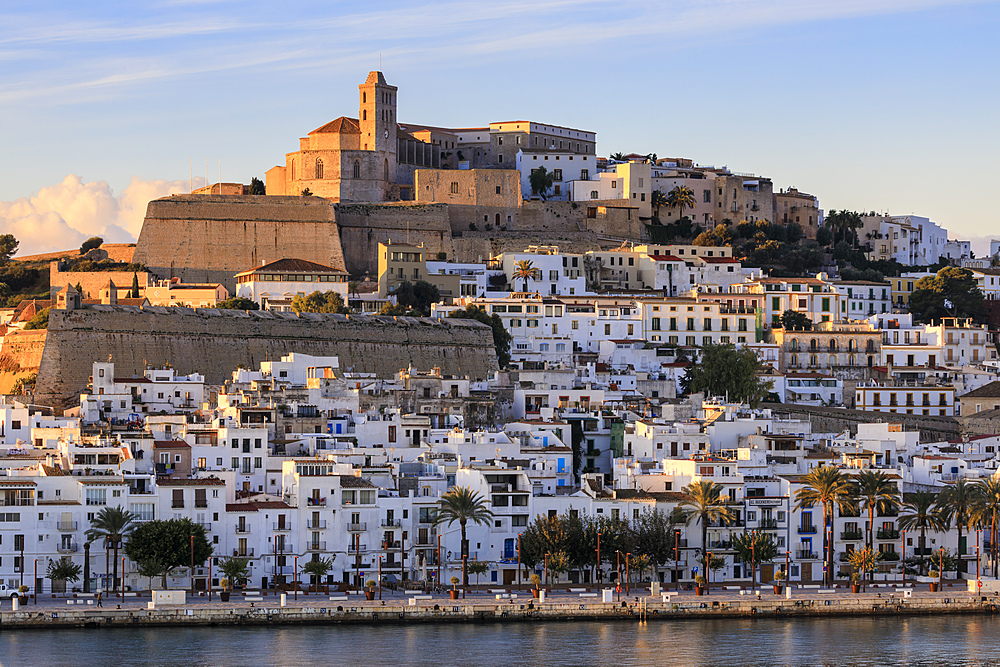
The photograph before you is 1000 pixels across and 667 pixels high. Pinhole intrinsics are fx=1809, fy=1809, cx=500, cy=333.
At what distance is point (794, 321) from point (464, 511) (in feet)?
103

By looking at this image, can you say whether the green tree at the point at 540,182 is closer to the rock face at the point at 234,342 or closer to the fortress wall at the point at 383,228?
the fortress wall at the point at 383,228

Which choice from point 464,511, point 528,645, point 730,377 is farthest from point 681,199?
point 528,645

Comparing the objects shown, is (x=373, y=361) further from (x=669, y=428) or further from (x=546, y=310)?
(x=669, y=428)

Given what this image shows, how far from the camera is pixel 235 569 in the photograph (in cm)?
3875

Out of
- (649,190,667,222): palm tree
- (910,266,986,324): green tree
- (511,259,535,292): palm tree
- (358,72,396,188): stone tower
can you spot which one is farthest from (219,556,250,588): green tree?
(649,190,667,222): palm tree

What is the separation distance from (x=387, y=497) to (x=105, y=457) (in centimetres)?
665

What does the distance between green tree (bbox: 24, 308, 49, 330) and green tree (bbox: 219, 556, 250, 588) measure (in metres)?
25.1

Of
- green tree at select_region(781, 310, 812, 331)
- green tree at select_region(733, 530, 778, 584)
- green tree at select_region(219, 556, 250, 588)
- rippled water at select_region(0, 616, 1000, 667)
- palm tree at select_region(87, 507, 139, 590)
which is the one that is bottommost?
rippled water at select_region(0, 616, 1000, 667)

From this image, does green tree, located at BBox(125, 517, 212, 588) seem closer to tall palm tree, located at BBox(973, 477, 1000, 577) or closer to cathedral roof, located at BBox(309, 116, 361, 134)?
tall palm tree, located at BBox(973, 477, 1000, 577)

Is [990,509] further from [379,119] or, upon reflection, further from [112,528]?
[379,119]

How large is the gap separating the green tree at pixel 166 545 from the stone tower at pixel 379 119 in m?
49.3

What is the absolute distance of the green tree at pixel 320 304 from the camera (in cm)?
6744

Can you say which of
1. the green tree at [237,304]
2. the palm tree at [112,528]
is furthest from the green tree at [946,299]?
the palm tree at [112,528]

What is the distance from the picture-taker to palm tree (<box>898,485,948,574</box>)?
41.8 metres
